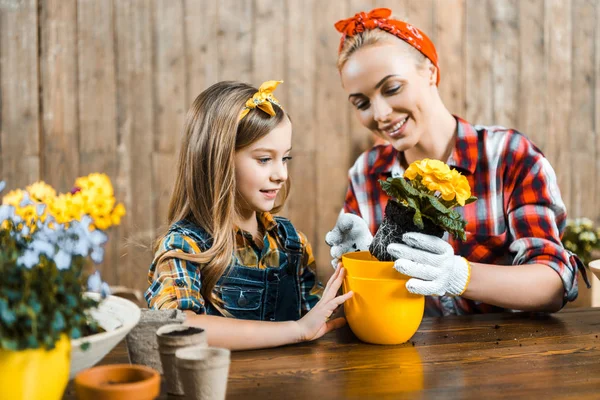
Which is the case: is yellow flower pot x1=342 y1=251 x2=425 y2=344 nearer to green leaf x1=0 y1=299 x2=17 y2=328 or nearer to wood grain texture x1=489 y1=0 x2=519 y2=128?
green leaf x1=0 y1=299 x2=17 y2=328

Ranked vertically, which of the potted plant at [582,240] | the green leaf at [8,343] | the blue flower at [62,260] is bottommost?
the potted plant at [582,240]

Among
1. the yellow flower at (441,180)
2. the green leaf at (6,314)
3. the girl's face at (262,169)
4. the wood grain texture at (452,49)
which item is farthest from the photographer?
the wood grain texture at (452,49)

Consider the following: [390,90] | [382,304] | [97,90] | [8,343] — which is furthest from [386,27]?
[97,90]

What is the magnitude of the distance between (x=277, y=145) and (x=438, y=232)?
17.7 inches

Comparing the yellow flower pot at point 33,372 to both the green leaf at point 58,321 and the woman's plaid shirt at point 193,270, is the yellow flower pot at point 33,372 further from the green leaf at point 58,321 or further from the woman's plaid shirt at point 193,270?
the woman's plaid shirt at point 193,270

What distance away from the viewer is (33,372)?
2.45 feet

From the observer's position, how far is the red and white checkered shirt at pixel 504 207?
5.00 ft

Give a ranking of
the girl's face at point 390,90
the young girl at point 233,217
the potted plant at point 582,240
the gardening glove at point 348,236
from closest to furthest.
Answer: the young girl at point 233,217 < the gardening glove at point 348,236 < the girl's face at point 390,90 < the potted plant at point 582,240

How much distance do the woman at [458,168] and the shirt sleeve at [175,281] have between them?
0.36m

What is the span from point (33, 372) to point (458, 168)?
1291mm

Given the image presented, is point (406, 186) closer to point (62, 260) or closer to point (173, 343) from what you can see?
point (173, 343)

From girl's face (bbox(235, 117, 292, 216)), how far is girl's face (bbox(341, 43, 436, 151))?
0.35m

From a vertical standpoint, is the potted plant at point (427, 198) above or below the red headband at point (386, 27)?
below

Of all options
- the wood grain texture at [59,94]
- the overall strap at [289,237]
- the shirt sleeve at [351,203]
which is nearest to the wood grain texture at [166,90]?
the wood grain texture at [59,94]
